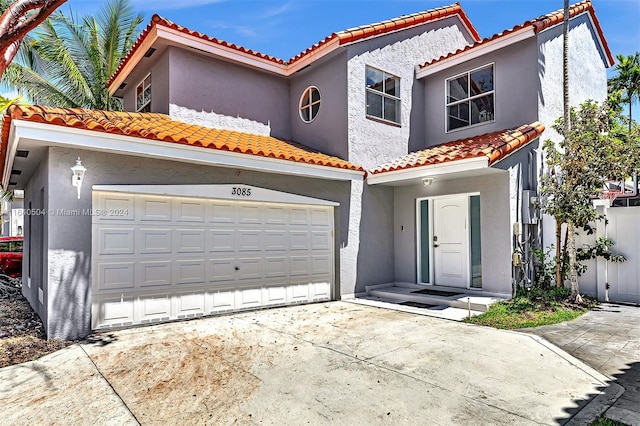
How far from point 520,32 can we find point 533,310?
720 centimetres

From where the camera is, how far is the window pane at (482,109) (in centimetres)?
1132

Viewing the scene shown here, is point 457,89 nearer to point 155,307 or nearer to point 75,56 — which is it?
point 155,307

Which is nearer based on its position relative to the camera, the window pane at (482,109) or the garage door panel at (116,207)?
the garage door panel at (116,207)

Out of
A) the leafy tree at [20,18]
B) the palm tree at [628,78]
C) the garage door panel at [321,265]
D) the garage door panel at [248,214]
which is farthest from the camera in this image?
the palm tree at [628,78]

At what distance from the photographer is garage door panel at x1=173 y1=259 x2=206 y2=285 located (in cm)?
800

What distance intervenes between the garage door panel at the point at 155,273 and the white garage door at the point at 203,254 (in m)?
0.02

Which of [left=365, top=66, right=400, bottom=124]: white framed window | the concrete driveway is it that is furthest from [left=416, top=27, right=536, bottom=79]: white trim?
the concrete driveway

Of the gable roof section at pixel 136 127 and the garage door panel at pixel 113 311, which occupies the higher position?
the gable roof section at pixel 136 127

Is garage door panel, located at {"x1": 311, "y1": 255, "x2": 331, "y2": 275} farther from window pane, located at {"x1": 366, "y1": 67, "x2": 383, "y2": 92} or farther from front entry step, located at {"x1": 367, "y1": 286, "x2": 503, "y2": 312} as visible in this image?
window pane, located at {"x1": 366, "y1": 67, "x2": 383, "y2": 92}

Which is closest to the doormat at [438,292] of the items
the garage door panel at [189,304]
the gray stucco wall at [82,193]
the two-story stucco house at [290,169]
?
the two-story stucco house at [290,169]

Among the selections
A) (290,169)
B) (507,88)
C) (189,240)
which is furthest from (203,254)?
(507,88)

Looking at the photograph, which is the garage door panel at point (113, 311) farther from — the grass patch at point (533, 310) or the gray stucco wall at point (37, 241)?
the grass patch at point (533, 310)

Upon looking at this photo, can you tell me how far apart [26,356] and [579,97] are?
15.3m

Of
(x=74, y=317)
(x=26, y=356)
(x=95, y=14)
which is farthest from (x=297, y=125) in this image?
(x=95, y=14)
